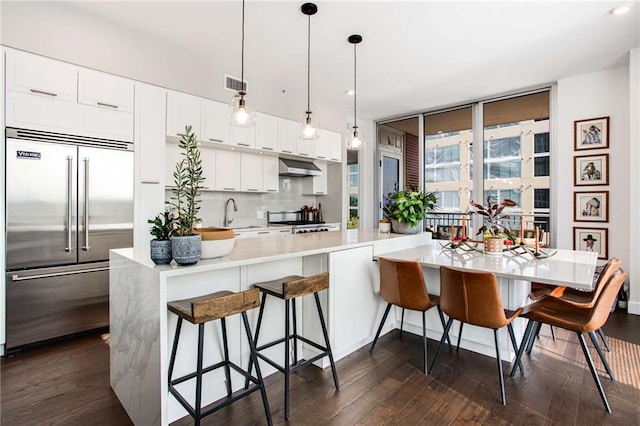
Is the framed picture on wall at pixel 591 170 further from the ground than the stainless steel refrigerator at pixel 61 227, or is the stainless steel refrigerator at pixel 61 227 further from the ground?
the framed picture on wall at pixel 591 170

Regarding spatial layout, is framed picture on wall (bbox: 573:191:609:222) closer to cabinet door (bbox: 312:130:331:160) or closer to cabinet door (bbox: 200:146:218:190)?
cabinet door (bbox: 312:130:331:160)

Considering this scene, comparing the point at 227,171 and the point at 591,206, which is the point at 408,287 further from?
the point at 591,206

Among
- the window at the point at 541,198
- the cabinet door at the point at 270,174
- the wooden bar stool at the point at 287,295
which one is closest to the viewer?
the wooden bar stool at the point at 287,295

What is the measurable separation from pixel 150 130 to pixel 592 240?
Result: 542 centimetres

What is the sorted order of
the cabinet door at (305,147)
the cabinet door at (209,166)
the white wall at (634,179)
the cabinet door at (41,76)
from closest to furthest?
the cabinet door at (41,76), the white wall at (634,179), the cabinet door at (209,166), the cabinet door at (305,147)

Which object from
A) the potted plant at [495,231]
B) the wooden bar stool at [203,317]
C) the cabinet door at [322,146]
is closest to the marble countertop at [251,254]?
the wooden bar stool at [203,317]

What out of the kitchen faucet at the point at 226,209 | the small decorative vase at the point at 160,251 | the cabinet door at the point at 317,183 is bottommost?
the small decorative vase at the point at 160,251

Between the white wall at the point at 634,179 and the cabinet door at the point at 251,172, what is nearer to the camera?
the white wall at the point at 634,179

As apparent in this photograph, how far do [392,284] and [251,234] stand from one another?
2396mm

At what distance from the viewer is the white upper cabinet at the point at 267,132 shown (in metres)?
4.54

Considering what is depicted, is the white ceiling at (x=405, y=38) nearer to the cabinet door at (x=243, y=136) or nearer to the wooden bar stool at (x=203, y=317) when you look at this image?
the cabinet door at (x=243, y=136)

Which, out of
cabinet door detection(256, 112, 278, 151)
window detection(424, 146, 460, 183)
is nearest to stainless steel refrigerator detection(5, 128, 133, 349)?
cabinet door detection(256, 112, 278, 151)

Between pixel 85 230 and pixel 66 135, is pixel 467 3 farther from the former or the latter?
pixel 85 230

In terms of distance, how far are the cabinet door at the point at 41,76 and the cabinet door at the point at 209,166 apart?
149 centimetres
